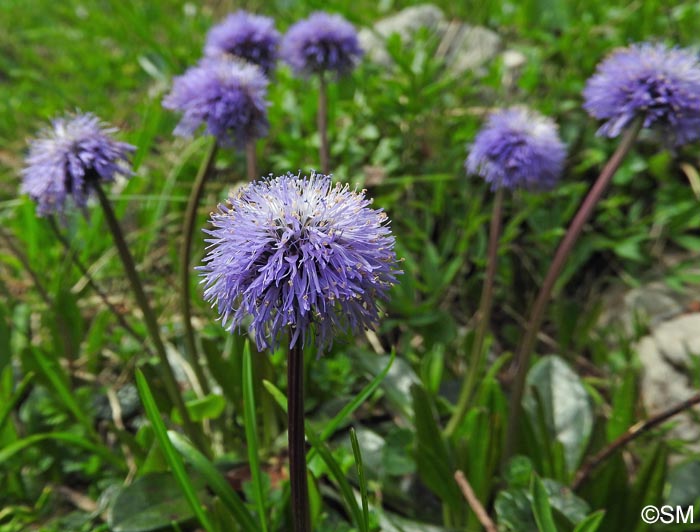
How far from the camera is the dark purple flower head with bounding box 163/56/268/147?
220 centimetres

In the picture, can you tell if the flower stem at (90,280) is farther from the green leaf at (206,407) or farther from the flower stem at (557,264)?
the flower stem at (557,264)

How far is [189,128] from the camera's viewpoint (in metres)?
2.32

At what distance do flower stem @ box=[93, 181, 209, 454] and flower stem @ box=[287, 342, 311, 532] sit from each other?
0.85 meters

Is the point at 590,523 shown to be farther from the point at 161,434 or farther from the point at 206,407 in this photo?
the point at 206,407

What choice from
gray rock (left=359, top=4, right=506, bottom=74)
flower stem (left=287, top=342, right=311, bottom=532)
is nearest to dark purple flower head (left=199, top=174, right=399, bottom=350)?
flower stem (left=287, top=342, right=311, bottom=532)

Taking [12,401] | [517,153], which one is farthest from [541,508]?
[12,401]

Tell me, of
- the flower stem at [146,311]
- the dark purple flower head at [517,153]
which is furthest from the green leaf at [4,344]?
the dark purple flower head at [517,153]

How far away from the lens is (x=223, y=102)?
2.20 meters

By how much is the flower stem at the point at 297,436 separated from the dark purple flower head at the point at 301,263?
6 centimetres

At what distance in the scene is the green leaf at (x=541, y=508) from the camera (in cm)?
162

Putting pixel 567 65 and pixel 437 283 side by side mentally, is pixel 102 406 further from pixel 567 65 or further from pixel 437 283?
pixel 567 65

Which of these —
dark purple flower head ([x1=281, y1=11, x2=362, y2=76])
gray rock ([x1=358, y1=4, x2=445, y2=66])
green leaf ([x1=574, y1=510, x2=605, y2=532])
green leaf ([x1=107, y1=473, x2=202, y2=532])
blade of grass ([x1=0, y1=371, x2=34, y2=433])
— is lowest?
green leaf ([x1=574, y1=510, x2=605, y2=532])

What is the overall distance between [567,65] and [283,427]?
9.98 ft

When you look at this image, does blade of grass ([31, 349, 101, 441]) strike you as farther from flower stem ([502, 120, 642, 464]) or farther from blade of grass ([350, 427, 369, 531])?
flower stem ([502, 120, 642, 464])
